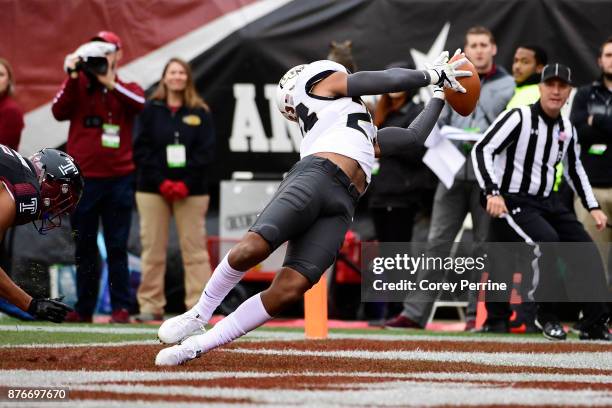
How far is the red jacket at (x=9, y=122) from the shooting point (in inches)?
363

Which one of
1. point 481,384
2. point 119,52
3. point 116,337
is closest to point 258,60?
point 119,52

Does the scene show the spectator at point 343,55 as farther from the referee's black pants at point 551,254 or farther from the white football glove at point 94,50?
the referee's black pants at point 551,254

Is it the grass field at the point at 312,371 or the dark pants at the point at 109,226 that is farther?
the dark pants at the point at 109,226

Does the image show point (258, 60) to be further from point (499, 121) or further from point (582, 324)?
point (582, 324)

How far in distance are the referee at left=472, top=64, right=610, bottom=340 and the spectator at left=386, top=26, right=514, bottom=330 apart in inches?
33.8

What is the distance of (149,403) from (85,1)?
7143 millimetres

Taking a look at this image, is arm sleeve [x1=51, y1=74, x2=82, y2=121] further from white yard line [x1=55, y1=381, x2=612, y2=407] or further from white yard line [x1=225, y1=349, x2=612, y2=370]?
white yard line [x1=55, y1=381, x2=612, y2=407]

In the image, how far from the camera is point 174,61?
954 centimetres

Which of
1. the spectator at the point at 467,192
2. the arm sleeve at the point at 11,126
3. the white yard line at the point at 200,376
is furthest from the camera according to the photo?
the arm sleeve at the point at 11,126

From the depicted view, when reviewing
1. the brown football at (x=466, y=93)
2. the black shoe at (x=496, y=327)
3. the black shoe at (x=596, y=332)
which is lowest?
the black shoe at (x=496, y=327)

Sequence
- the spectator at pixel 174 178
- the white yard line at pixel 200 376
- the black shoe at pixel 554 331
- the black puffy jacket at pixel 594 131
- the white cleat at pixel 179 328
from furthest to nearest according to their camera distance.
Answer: the spectator at pixel 174 178, the black puffy jacket at pixel 594 131, the black shoe at pixel 554 331, the white cleat at pixel 179 328, the white yard line at pixel 200 376

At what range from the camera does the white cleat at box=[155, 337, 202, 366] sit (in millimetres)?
5172

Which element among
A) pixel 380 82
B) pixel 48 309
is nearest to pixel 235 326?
pixel 48 309

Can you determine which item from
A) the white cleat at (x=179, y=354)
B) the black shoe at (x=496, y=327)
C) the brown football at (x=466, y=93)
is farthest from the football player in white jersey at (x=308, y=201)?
the black shoe at (x=496, y=327)
